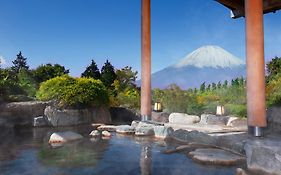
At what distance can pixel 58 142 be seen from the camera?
894 cm

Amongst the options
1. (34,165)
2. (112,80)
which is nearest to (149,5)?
(34,165)

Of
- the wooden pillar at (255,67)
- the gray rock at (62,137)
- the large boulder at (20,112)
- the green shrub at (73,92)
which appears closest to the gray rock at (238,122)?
the wooden pillar at (255,67)

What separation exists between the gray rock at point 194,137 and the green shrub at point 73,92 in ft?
24.3

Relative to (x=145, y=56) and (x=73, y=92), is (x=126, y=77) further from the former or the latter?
(x=145, y=56)

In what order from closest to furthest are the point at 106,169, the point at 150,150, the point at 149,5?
the point at 106,169, the point at 150,150, the point at 149,5

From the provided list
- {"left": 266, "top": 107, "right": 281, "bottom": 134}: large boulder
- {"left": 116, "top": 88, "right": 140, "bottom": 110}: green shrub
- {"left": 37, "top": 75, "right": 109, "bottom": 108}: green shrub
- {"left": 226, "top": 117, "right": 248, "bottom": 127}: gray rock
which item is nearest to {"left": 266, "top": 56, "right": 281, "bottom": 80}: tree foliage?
{"left": 116, "top": 88, "right": 140, "bottom": 110}: green shrub

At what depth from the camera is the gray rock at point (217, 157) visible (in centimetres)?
581

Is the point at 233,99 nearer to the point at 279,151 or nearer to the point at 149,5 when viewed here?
the point at 149,5

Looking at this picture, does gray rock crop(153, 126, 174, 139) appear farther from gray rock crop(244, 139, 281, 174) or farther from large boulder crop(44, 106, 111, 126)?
large boulder crop(44, 106, 111, 126)

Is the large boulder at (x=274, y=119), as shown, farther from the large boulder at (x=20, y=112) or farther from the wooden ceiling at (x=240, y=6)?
the large boulder at (x=20, y=112)

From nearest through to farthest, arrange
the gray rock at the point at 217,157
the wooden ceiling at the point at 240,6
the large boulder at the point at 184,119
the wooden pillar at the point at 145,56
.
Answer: the gray rock at the point at 217,157 → the wooden ceiling at the point at 240,6 → the wooden pillar at the point at 145,56 → the large boulder at the point at 184,119

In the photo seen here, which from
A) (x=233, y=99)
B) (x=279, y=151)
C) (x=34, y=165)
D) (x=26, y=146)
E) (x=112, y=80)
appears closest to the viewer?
(x=279, y=151)

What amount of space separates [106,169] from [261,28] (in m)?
4.60

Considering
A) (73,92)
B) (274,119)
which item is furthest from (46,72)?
(274,119)
